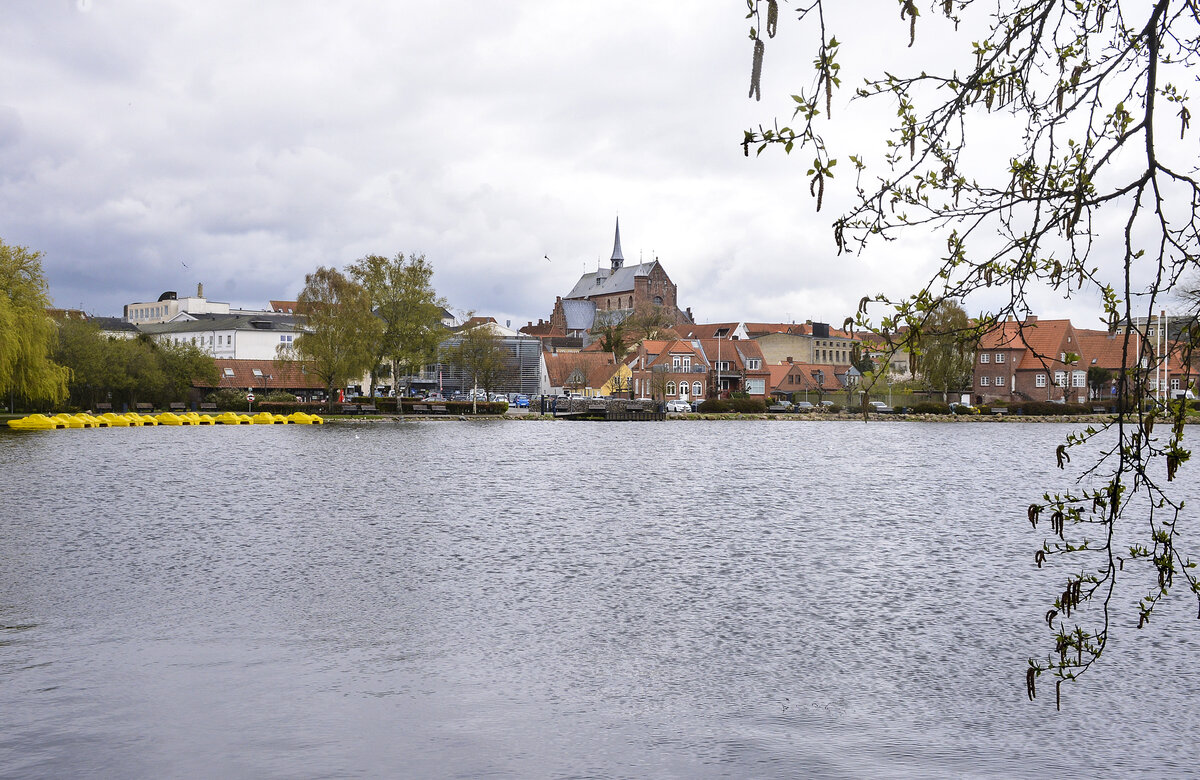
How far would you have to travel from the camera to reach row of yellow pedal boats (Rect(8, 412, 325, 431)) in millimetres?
63312

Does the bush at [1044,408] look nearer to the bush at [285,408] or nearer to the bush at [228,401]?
the bush at [285,408]

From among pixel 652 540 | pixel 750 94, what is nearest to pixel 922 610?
pixel 652 540

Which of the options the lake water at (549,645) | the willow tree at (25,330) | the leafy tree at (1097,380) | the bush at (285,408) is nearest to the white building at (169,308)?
the bush at (285,408)

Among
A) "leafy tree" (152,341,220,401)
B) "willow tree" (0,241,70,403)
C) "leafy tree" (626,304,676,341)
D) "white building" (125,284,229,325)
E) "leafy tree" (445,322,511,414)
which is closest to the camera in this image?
"willow tree" (0,241,70,403)

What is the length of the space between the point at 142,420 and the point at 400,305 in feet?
76.2

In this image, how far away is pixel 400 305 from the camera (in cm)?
8650

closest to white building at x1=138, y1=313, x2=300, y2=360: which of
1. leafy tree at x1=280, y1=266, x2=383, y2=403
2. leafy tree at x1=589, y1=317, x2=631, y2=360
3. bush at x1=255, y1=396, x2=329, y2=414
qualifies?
bush at x1=255, y1=396, x2=329, y2=414

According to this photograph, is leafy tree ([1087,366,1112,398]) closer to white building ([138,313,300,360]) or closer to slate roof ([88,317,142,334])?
white building ([138,313,300,360])

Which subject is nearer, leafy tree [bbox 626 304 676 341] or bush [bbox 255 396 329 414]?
bush [bbox 255 396 329 414]

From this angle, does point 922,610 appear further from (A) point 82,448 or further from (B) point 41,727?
(A) point 82,448

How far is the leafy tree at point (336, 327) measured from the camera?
81688mm

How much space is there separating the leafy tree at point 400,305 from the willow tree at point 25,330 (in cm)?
3019

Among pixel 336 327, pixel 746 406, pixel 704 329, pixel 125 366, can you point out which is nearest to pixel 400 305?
pixel 336 327

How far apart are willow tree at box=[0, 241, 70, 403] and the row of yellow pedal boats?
19.4ft
